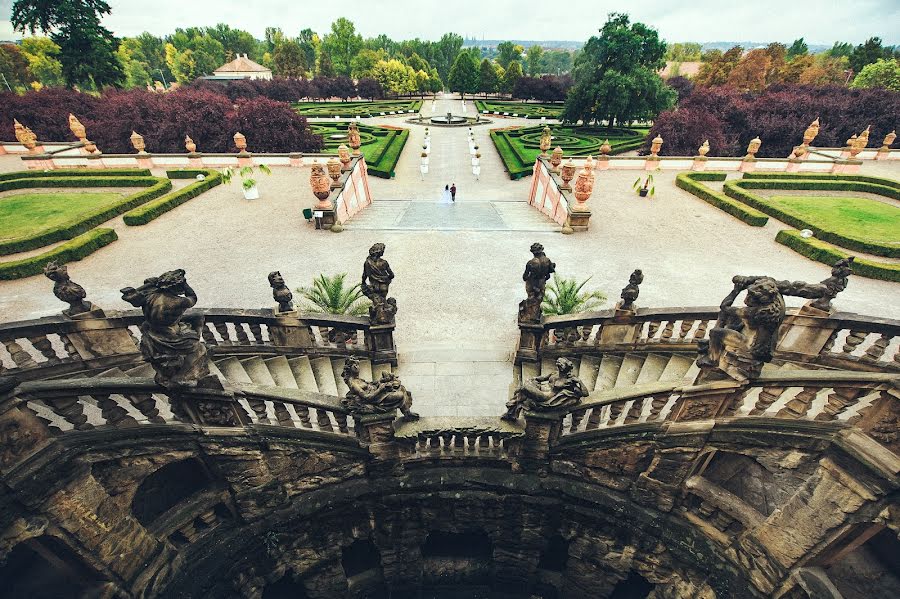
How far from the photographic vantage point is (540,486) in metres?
8.86

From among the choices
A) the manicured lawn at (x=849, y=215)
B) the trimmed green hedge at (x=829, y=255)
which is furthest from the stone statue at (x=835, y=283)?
the manicured lawn at (x=849, y=215)

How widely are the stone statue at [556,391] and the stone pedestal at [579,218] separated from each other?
46.2 feet

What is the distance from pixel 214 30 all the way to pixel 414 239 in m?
172

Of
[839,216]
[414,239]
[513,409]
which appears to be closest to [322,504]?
[513,409]

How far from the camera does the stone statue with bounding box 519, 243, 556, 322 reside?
9.30 m

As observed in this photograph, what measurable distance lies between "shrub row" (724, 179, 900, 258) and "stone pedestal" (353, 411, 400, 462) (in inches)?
823

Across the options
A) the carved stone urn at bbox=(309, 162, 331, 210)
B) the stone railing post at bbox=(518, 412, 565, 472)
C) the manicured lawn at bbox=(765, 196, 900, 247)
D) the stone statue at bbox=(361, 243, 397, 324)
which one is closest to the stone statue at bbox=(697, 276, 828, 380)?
the stone railing post at bbox=(518, 412, 565, 472)

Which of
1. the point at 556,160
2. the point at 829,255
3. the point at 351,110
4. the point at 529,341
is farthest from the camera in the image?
the point at 351,110

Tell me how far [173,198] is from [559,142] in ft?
110

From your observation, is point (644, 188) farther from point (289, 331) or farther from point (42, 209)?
point (42, 209)

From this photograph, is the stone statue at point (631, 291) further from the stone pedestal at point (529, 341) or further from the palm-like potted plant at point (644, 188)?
the palm-like potted plant at point (644, 188)

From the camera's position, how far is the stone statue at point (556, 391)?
7215 mm

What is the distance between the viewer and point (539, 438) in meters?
8.20

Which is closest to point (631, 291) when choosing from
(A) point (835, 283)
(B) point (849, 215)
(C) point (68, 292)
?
(A) point (835, 283)
